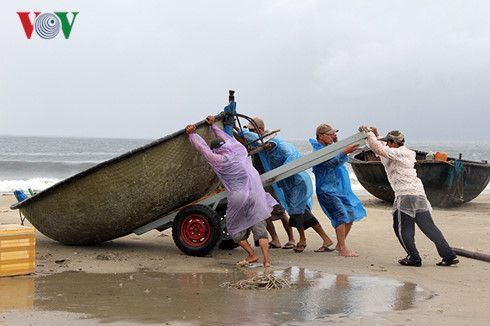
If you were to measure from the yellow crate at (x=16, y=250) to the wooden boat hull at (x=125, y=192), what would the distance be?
107 centimetres

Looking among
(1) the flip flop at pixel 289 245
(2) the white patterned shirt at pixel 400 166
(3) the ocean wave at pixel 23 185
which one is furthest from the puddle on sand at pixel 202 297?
(3) the ocean wave at pixel 23 185

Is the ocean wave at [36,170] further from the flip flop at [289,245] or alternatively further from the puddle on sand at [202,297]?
the puddle on sand at [202,297]

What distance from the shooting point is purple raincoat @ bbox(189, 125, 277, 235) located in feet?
20.2

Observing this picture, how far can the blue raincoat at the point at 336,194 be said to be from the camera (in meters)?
6.87

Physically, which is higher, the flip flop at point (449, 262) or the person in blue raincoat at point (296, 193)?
the person in blue raincoat at point (296, 193)

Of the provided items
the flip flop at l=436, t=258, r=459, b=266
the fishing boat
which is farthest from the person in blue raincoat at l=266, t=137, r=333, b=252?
the fishing boat

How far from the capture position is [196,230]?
6621 mm

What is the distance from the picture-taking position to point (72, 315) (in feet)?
13.5

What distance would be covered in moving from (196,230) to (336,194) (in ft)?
5.50

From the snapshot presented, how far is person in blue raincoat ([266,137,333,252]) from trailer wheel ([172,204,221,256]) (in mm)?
1045

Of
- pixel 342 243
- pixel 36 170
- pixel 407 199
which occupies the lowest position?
pixel 342 243

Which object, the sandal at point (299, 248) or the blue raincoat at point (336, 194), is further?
the sandal at point (299, 248)

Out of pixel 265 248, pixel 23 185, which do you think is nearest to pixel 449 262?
pixel 265 248

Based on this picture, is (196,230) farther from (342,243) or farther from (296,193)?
(342,243)
